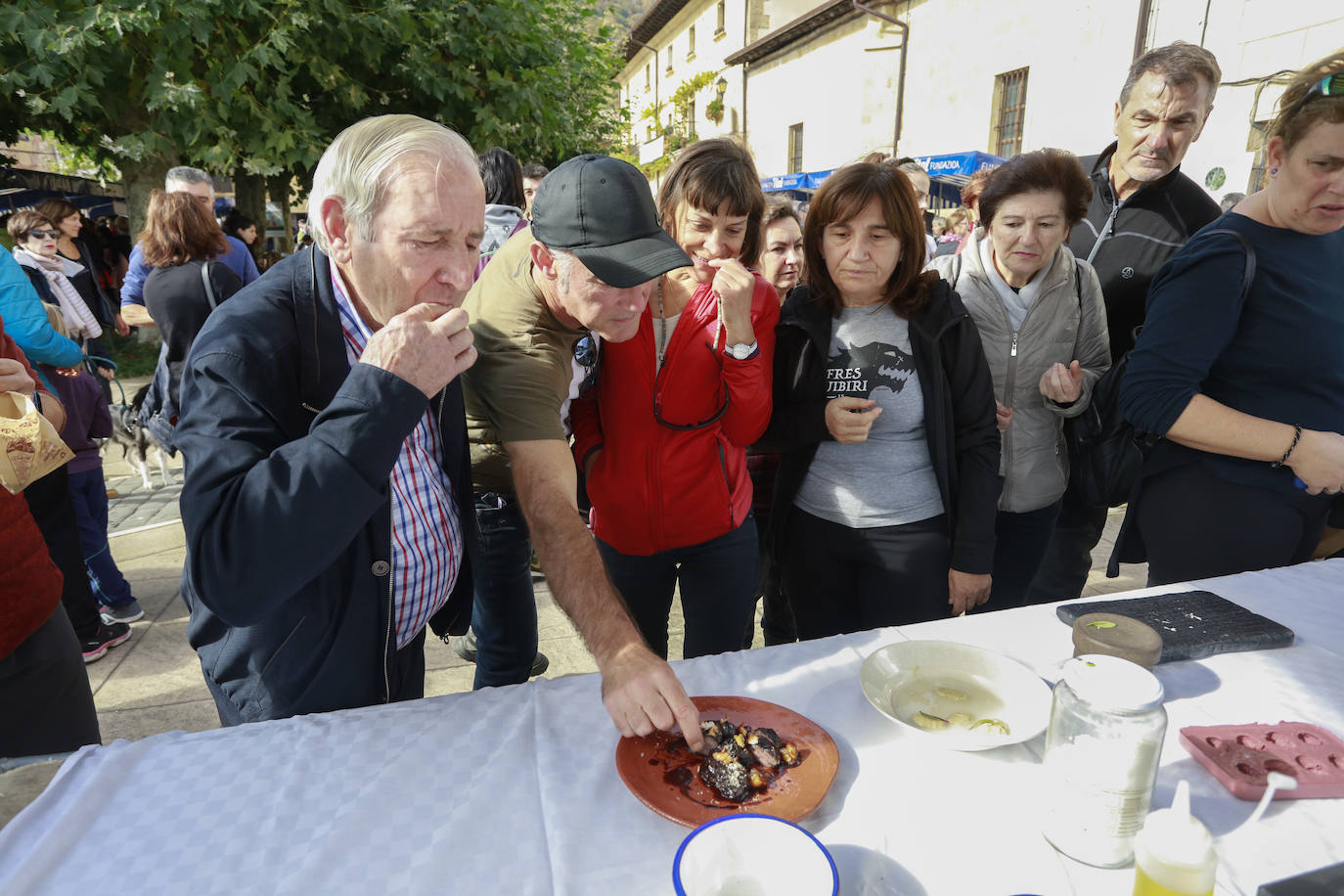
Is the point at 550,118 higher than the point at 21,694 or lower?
higher

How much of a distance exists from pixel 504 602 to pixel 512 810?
1316 mm

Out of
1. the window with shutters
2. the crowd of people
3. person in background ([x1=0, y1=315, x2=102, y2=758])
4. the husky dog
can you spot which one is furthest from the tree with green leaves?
the window with shutters

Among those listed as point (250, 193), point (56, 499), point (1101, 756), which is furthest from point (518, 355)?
point (250, 193)

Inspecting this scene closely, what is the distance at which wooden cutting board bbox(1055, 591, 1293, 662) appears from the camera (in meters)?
1.38

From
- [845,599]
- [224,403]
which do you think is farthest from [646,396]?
[224,403]

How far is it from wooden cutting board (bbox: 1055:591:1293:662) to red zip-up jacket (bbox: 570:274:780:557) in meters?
0.88

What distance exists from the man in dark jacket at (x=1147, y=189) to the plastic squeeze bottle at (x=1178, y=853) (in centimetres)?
209

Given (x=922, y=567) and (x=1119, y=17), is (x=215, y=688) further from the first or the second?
(x=1119, y=17)

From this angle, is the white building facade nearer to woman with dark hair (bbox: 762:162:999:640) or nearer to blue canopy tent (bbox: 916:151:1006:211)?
blue canopy tent (bbox: 916:151:1006:211)

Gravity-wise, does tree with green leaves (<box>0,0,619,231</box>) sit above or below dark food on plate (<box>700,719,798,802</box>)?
above

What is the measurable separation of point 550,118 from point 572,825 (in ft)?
31.7

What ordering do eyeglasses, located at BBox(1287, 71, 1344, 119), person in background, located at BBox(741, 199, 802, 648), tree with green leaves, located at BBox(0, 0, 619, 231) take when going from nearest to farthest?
eyeglasses, located at BBox(1287, 71, 1344, 119) < person in background, located at BBox(741, 199, 802, 648) < tree with green leaves, located at BBox(0, 0, 619, 231)

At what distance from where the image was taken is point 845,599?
2125 mm

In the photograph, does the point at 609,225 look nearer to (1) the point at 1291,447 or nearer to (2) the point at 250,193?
(1) the point at 1291,447
